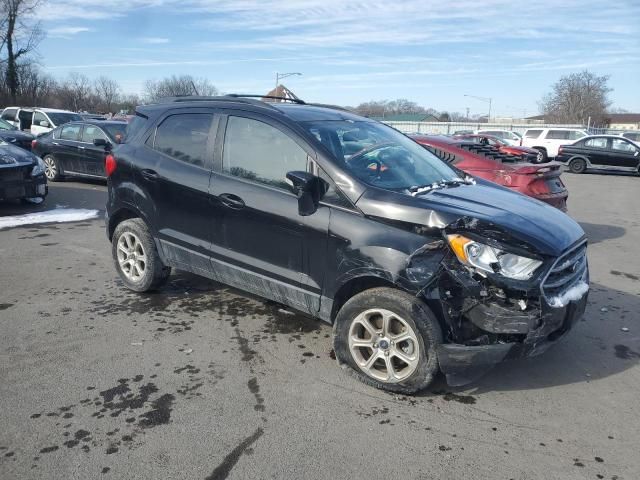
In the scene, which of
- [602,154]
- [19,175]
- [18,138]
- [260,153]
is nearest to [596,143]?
[602,154]

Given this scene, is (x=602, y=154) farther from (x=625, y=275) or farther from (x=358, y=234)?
(x=358, y=234)

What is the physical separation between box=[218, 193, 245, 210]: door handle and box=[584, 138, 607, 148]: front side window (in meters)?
22.3

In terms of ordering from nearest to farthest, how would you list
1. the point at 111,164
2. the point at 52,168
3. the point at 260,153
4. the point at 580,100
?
1. the point at 260,153
2. the point at 111,164
3. the point at 52,168
4. the point at 580,100

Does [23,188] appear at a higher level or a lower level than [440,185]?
lower

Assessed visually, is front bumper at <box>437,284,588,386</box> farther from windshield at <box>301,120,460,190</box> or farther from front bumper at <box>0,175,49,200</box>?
front bumper at <box>0,175,49,200</box>

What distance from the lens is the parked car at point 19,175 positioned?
28.4 feet

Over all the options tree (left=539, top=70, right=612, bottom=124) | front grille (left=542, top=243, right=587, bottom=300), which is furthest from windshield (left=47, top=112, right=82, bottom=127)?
tree (left=539, top=70, right=612, bottom=124)

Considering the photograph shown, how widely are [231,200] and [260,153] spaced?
0.44 metres

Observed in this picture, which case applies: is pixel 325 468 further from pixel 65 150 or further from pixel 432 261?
pixel 65 150

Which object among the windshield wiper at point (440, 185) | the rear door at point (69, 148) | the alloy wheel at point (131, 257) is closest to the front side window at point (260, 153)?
the windshield wiper at point (440, 185)

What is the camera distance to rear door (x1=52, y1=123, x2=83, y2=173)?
12.4m

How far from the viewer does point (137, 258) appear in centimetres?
518

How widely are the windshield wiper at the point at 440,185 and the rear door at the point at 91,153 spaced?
968 centimetres

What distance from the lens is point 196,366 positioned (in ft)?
12.5
